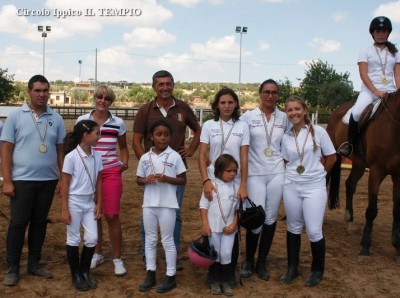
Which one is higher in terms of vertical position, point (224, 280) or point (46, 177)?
point (46, 177)

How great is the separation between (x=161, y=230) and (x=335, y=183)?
354 cm

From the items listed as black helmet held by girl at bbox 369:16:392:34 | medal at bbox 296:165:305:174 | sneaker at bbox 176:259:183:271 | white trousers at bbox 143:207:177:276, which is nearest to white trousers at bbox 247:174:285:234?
medal at bbox 296:165:305:174

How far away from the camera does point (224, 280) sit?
4000 mm

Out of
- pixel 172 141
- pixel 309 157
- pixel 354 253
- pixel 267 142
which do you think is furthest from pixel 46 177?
pixel 354 253

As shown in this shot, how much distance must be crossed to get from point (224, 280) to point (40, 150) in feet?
6.56

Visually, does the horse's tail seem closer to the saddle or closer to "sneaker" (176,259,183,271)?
the saddle

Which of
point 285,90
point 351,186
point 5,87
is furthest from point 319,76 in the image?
point 351,186

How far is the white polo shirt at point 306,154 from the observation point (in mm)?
3998

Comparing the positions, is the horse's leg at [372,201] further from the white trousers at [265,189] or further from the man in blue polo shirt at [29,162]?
the man in blue polo shirt at [29,162]

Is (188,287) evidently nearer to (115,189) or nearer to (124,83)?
(115,189)

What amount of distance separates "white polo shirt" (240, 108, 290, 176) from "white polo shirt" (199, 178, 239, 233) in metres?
0.30

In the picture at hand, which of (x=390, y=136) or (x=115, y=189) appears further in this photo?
(x=390, y=136)

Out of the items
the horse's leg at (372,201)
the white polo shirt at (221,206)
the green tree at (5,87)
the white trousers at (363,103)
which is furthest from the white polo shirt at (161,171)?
the green tree at (5,87)

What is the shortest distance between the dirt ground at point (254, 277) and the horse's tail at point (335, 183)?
1.07 ft
